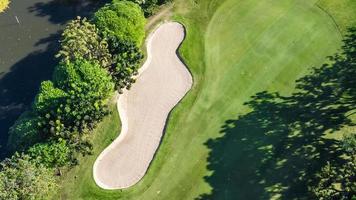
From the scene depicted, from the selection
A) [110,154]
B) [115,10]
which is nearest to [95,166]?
[110,154]

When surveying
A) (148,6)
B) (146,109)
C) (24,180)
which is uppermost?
(148,6)

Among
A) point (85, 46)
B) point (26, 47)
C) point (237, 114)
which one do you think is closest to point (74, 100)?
point (85, 46)

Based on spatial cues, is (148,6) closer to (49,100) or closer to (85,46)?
(85,46)

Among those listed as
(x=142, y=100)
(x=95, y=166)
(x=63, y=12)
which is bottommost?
(x=95, y=166)

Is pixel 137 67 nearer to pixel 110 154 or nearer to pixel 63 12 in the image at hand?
pixel 110 154

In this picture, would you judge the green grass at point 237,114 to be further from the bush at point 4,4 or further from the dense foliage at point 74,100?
the bush at point 4,4

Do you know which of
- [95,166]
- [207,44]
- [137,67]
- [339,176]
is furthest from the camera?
[207,44]
